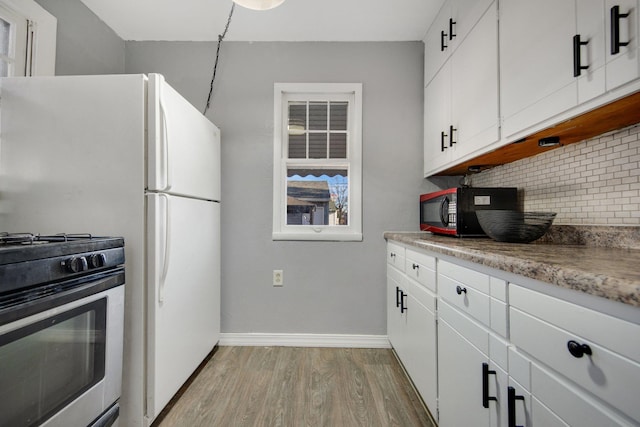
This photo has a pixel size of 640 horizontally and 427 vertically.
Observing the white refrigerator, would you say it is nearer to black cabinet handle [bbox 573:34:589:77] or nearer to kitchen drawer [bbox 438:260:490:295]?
kitchen drawer [bbox 438:260:490:295]

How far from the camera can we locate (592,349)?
2.00 feet

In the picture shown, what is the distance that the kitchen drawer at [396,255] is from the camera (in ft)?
6.41

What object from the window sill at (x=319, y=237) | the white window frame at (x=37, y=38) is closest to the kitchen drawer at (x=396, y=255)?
the window sill at (x=319, y=237)

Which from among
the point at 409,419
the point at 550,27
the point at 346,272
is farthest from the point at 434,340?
the point at 550,27

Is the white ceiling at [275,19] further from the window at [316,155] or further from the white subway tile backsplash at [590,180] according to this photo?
the white subway tile backsplash at [590,180]

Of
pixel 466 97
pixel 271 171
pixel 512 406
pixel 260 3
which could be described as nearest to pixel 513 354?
pixel 512 406

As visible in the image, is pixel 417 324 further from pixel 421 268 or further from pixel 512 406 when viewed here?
pixel 512 406

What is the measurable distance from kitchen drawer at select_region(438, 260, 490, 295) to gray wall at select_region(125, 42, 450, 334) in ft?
3.58

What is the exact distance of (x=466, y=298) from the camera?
1.12 m

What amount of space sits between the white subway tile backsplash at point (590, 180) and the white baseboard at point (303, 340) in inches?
56.9

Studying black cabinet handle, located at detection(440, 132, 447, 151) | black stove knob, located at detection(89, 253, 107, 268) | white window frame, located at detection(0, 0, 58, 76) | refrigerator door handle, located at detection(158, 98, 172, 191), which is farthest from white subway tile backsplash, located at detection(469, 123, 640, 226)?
white window frame, located at detection(0, 0, 58, 76)

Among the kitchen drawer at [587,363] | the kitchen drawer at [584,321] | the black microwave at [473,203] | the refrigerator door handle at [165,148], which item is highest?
the refrigerator door handle at [165,148]

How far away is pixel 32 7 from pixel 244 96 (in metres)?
1.26

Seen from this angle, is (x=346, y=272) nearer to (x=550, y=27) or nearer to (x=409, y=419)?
(x=409, y=419)
